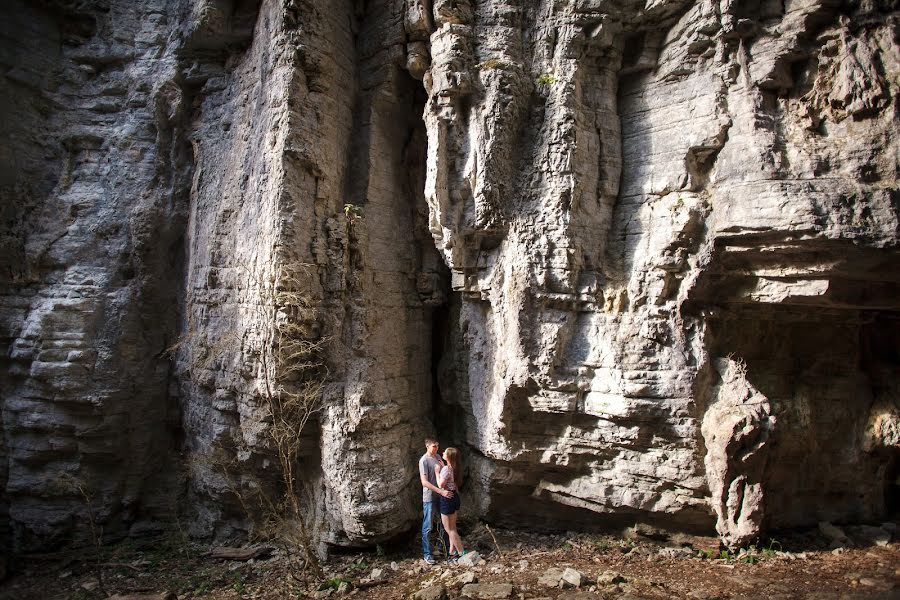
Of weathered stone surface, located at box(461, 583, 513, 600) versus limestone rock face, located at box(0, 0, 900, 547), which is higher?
limestone rock face, located at box(0, 0, 900, 547)

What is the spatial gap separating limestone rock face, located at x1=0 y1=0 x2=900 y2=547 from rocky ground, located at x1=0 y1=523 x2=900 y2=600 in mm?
349

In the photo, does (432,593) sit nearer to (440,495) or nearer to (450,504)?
(450,504)

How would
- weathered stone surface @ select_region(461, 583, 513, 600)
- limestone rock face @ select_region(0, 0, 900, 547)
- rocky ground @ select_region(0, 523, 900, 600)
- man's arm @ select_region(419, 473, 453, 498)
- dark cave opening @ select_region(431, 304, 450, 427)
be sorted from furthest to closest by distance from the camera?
dark cave opening @ select_region(431, 304, 450, 427) < man's arm @ select_region(419, 473, 453, 498) < limestone rock face @ select_region(0, 0, 900, 547) < rocky ground @ select_region(0, 523, 900, 600) < weathered stone surface @ select_region(461, 583, 513, 600)

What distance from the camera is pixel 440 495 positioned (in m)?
6.38

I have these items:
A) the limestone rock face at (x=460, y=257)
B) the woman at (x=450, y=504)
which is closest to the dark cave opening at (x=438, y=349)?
the limestone rock face at (x=460, y=257)

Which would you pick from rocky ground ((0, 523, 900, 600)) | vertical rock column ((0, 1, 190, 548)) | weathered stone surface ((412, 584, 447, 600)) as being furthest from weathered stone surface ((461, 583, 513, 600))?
vertical rock column ((0, 1, 190, 548))

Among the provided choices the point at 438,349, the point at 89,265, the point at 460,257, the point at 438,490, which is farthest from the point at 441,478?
the point at 89,265

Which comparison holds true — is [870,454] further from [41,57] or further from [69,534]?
[41,57]

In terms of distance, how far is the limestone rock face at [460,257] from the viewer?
5.84 metres

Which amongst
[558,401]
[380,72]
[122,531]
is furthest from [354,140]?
[122,531]

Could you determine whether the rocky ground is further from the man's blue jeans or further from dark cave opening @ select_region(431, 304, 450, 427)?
dark cave opening @ select_region(431, 304, 450, 427)

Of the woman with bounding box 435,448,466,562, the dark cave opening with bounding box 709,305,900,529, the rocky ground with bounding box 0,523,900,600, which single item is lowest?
the rocky ground with bounding box 0,523,900,600

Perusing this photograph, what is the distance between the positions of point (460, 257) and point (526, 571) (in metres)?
4.23

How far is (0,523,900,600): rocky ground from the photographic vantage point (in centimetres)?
523
